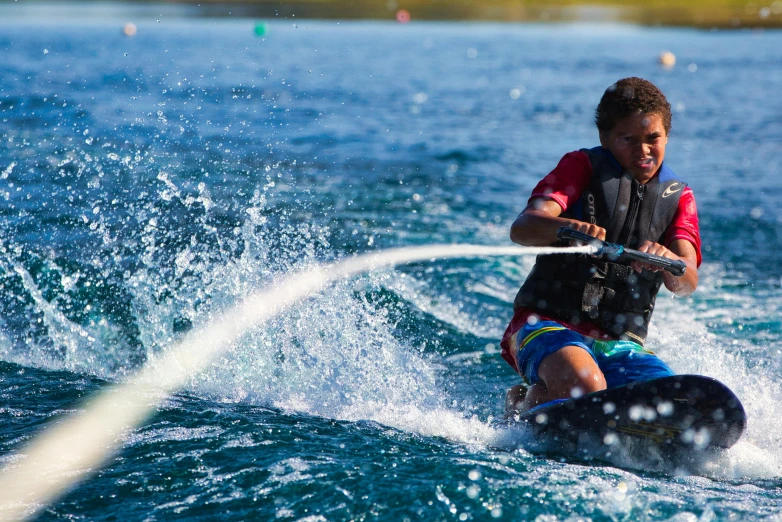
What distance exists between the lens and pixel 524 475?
11.8 ft

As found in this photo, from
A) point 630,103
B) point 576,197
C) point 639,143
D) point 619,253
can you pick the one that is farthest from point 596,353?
point 630,103

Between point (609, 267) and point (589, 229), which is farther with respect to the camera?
point (609, 267)

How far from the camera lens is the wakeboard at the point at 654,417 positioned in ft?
12.1

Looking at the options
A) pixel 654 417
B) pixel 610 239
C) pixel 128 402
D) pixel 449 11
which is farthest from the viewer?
pixel 449 11

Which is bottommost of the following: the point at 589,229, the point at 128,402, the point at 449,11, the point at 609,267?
the point at 128,402

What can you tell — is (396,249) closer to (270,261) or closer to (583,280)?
(270,261)

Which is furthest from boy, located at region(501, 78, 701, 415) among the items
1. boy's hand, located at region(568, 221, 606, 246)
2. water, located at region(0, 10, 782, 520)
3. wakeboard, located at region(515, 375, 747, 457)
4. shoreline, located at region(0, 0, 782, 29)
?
shoreline, located at region(0, 0, 782, 29)

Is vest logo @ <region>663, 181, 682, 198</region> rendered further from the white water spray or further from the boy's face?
the white water spray

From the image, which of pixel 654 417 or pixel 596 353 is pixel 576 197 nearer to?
pixel 596 353

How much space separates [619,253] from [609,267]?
54 cm

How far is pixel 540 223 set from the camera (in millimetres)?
4055

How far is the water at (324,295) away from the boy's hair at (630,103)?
64.9 inches

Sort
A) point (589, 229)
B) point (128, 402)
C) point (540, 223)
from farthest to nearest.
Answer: point (128, 402), point (540, 223), point (589, 229)

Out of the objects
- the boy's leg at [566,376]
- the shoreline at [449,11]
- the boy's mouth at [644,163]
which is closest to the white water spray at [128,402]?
the boy's leg at [566,376]
